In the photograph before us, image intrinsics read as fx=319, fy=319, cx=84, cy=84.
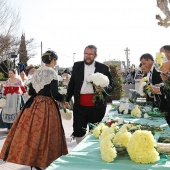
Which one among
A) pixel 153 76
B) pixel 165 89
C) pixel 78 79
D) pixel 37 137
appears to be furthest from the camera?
pixel 153 76

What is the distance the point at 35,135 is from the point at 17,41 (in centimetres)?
2397

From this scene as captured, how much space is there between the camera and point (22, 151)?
3.88 meters

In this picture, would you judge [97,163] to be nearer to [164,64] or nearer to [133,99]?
[164,64]

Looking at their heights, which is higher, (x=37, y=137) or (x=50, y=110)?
(x=50, y=110)

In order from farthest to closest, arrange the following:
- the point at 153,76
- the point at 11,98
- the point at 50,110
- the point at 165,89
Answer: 1. the point at 11,98
2. the point at 153,76
3. the point at 50,110
4. the point at 165,89

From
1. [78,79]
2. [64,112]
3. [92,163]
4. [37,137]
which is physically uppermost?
[78,79]

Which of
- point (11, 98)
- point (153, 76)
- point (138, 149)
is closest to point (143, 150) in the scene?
point (138, 149)

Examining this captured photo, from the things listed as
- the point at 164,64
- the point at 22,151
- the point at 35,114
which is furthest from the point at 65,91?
the point at 164,64

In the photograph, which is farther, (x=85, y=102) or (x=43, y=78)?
(x=85, y=102)

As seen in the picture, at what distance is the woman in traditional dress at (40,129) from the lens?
3926 millimetres

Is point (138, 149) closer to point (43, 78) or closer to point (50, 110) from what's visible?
point (50, 110)

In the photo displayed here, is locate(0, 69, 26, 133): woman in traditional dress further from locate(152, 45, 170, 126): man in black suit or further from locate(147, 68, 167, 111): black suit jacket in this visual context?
locate(152, 45, 170, 126): man in black suit

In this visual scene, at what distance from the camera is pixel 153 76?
468cm

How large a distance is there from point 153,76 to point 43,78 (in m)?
1.62
